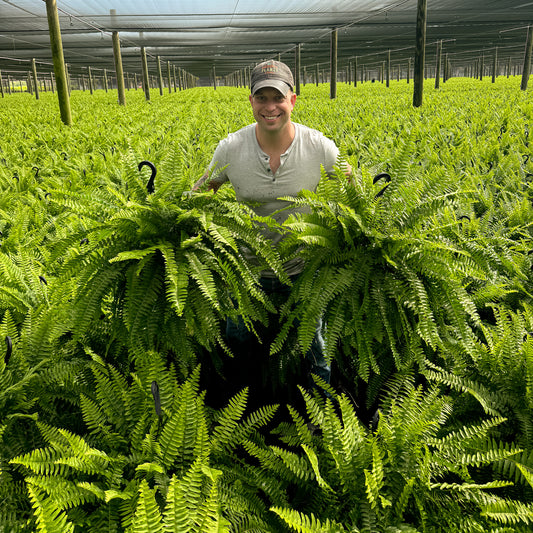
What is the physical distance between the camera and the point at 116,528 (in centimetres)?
191

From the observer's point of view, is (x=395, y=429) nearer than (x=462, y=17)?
Yes

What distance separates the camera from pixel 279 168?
3262 mm

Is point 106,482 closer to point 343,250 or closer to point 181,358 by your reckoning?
point 181,358

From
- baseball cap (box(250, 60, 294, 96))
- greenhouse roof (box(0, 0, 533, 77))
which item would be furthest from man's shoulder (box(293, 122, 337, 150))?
greenhouse roof (box(0, 0, 533, 77))

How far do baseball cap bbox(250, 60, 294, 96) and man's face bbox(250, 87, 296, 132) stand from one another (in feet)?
0.14

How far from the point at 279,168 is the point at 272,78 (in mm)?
628

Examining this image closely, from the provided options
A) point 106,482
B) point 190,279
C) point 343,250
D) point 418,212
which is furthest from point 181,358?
point 418,212

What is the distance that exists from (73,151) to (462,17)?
2468 cm

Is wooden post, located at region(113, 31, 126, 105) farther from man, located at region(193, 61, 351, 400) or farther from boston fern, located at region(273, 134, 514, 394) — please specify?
boston fern, located at region(273, 134, 514, 394)

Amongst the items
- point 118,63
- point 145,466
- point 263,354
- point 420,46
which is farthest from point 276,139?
point 118,63

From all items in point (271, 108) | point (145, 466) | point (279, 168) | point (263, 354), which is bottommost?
point (263, 354)

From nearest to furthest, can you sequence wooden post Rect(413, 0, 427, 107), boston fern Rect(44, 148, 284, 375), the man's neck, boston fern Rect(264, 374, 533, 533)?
boston fern Rect(264, 374, 533, 533) < boston fern Rect(44, 148, 284, 375) < the man's neck < wooden post Rect(413, 0, 427, 107)

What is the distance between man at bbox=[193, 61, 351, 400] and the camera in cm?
314

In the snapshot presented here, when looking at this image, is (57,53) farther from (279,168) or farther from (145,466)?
(145,466)
